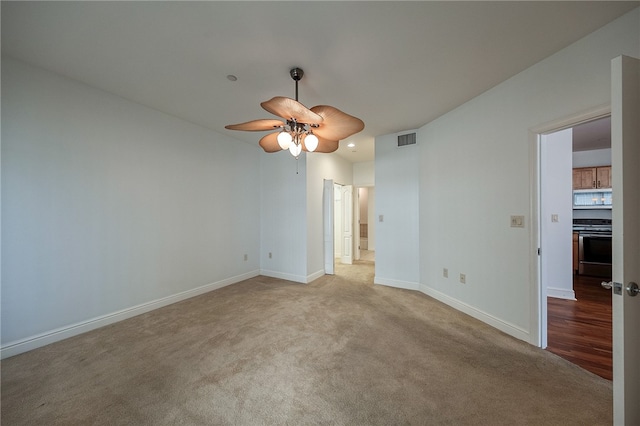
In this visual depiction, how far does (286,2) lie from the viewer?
1.51 metres

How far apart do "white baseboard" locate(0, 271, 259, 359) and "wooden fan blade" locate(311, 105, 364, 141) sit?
121 inches

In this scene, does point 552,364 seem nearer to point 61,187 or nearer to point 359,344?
point 359,344

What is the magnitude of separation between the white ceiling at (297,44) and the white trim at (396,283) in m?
2.83

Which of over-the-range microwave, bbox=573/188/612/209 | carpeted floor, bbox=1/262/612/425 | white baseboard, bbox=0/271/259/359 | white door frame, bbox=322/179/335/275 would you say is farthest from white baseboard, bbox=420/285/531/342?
over-the-range microwave, bbox=573/188/612/209

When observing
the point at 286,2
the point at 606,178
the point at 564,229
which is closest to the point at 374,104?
the point at 286,2

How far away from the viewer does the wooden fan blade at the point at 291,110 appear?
164 cm

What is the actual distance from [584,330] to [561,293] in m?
1.27

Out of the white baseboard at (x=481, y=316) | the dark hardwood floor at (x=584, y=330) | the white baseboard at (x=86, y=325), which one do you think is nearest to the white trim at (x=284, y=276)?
the white baseboard at (x=86, y=325)

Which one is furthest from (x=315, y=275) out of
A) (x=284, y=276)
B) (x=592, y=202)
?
(x=592, y=202)

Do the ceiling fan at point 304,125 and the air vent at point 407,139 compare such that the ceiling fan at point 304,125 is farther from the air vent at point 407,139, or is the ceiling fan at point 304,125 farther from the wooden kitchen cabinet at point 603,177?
the wooden kitchen cabinet at point 603,177

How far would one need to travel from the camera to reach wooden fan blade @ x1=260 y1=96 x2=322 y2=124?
1643 mm

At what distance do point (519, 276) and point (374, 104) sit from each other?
2.50m

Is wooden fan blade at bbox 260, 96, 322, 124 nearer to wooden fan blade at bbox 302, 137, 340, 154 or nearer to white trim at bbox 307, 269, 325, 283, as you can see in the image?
wooden fan blade at bbox 302, 137, 340, 154

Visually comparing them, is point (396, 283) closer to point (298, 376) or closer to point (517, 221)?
point (517, 221)
